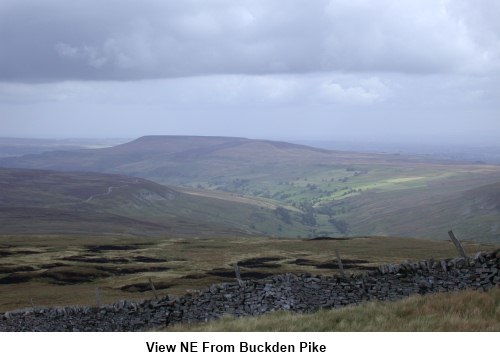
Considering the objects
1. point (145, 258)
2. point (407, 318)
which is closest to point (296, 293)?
point (407, 318)

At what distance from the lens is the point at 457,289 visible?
81.6ft

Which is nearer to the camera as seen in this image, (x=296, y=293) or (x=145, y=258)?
(x=296, y=293)

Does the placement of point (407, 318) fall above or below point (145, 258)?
above

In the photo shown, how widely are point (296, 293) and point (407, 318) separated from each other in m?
9.40

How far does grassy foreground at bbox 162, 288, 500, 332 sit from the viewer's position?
17.3 m

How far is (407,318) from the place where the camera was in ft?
62.2

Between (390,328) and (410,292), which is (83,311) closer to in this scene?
(410,292)

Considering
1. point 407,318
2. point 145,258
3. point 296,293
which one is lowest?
point 145,258

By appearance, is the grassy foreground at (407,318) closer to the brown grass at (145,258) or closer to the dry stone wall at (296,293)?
the dry stone wall at (296,293)

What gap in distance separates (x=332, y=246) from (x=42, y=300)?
202ft

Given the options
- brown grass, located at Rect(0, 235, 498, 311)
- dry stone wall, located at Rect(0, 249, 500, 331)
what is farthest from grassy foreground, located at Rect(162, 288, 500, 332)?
brown grass, located at Rect(0, 235, 498, 311)

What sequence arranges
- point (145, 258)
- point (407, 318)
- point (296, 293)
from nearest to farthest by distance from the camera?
1. point (407, 318)
2. point (296, 293)
3. point (145, 258)

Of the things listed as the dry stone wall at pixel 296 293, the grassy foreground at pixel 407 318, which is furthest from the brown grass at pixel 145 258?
the grassy foreground at pixel 407 318

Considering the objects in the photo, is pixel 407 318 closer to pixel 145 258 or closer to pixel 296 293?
pixel 296 293
